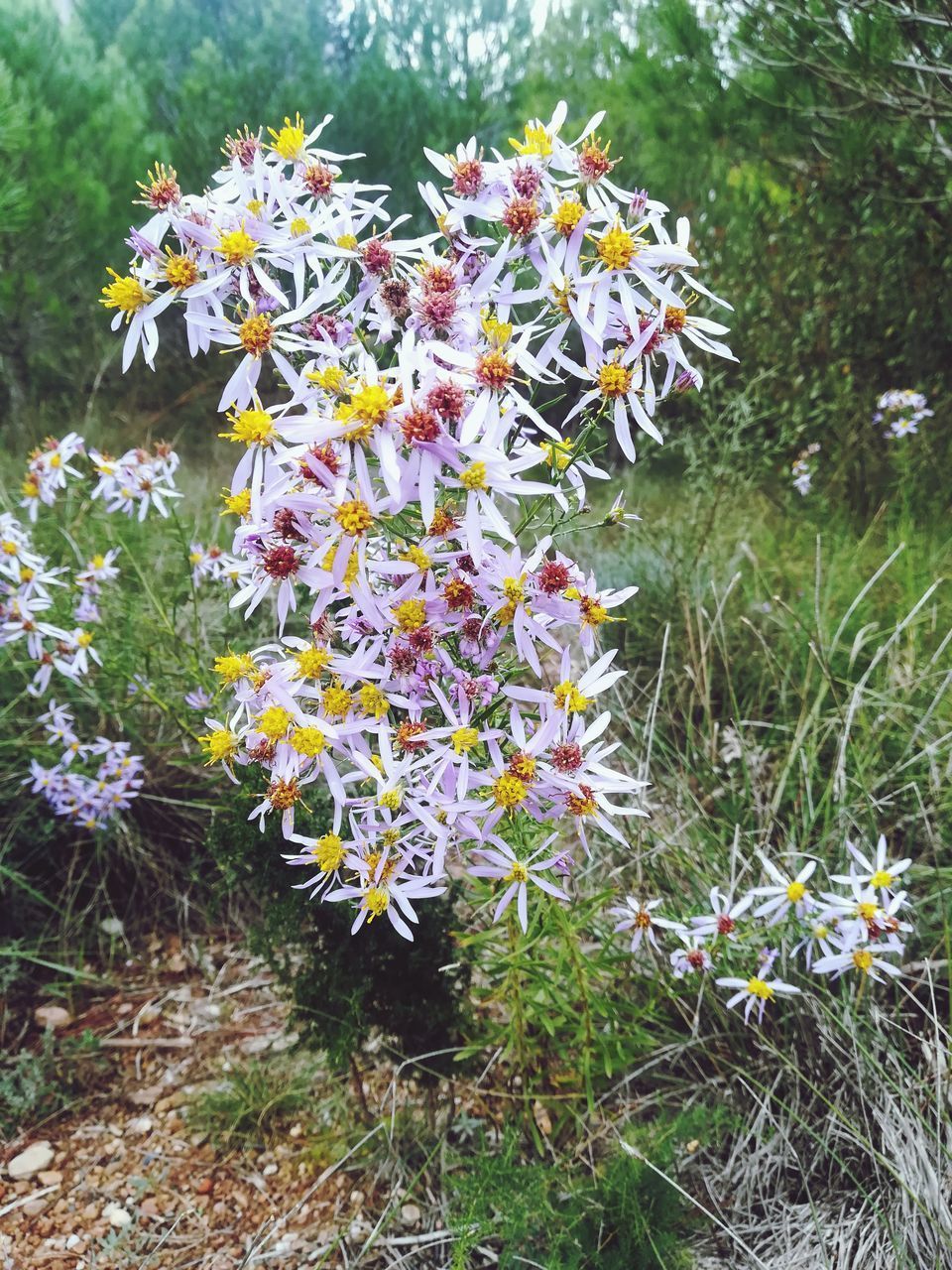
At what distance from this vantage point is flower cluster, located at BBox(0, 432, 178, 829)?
2.34m

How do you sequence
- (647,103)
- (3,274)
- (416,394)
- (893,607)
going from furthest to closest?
(3,274) → (647,103) → (893,607) → (416,394)

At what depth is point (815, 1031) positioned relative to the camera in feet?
6.62

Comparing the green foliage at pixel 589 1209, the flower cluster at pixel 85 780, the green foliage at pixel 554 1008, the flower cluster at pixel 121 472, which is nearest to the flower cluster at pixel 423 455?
the green foliage at pixel 554 1008

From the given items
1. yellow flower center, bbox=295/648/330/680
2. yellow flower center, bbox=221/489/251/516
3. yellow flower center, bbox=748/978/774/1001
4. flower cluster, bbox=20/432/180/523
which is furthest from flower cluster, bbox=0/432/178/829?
yellow flower center, bbox=748/978/774/1001

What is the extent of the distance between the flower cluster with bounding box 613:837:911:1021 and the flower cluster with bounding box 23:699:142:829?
4.34 ft

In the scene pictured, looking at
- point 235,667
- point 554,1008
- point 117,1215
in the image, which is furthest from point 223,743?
point 117,1215

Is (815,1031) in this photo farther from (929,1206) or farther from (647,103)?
(647,103)

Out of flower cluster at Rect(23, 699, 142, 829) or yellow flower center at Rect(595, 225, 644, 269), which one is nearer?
yellow flower center at Rect(595, 225, 644, 269)

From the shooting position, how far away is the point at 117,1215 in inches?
77.3

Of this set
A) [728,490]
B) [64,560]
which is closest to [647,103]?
[728,490]

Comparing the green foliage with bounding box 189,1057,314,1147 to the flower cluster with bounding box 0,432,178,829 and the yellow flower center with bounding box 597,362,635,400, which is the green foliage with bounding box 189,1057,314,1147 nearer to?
the flower cluster with bounding box 0,432,178,829

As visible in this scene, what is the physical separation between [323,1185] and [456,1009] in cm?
52

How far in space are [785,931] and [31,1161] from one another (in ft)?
5.49

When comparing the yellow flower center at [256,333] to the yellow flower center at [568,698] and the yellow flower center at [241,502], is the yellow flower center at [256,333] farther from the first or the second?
the yellow flower center at [568,698]
